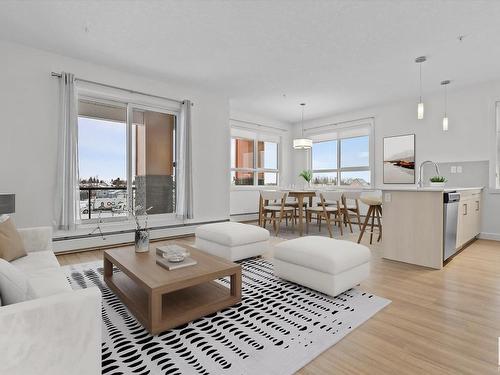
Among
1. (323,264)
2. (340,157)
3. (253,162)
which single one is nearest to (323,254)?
(323,264)

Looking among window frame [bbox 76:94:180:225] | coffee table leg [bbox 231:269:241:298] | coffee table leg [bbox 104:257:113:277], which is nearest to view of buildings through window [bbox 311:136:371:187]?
window frame [bbox 76:94:180:225]

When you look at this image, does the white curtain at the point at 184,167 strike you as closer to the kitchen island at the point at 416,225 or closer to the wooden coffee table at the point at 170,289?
the wooden coffee table at the point at 170,289

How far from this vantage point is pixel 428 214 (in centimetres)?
320

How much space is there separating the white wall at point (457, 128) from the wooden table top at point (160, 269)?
495cm

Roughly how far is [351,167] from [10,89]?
252 inches

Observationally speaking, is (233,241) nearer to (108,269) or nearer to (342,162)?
(108,269)

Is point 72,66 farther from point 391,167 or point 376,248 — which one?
point 391,167

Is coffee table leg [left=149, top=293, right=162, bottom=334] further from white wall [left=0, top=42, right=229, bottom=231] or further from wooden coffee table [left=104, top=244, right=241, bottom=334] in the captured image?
white wall [left=0, top=42, right=229, bottom=231]

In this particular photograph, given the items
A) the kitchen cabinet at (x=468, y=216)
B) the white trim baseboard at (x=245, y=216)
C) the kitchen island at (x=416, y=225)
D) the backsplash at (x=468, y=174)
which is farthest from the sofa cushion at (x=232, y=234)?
the backsplash at (x=468, y=174)

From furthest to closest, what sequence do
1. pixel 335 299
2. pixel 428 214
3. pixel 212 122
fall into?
pixel 212 122
pixel 428 214
pixel 335 299

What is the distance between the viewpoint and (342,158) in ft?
22.9

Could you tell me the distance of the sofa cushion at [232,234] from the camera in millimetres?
3201

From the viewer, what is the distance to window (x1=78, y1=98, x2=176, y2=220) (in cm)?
429

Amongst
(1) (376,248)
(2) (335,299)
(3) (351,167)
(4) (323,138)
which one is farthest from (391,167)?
(2) (335,299)
